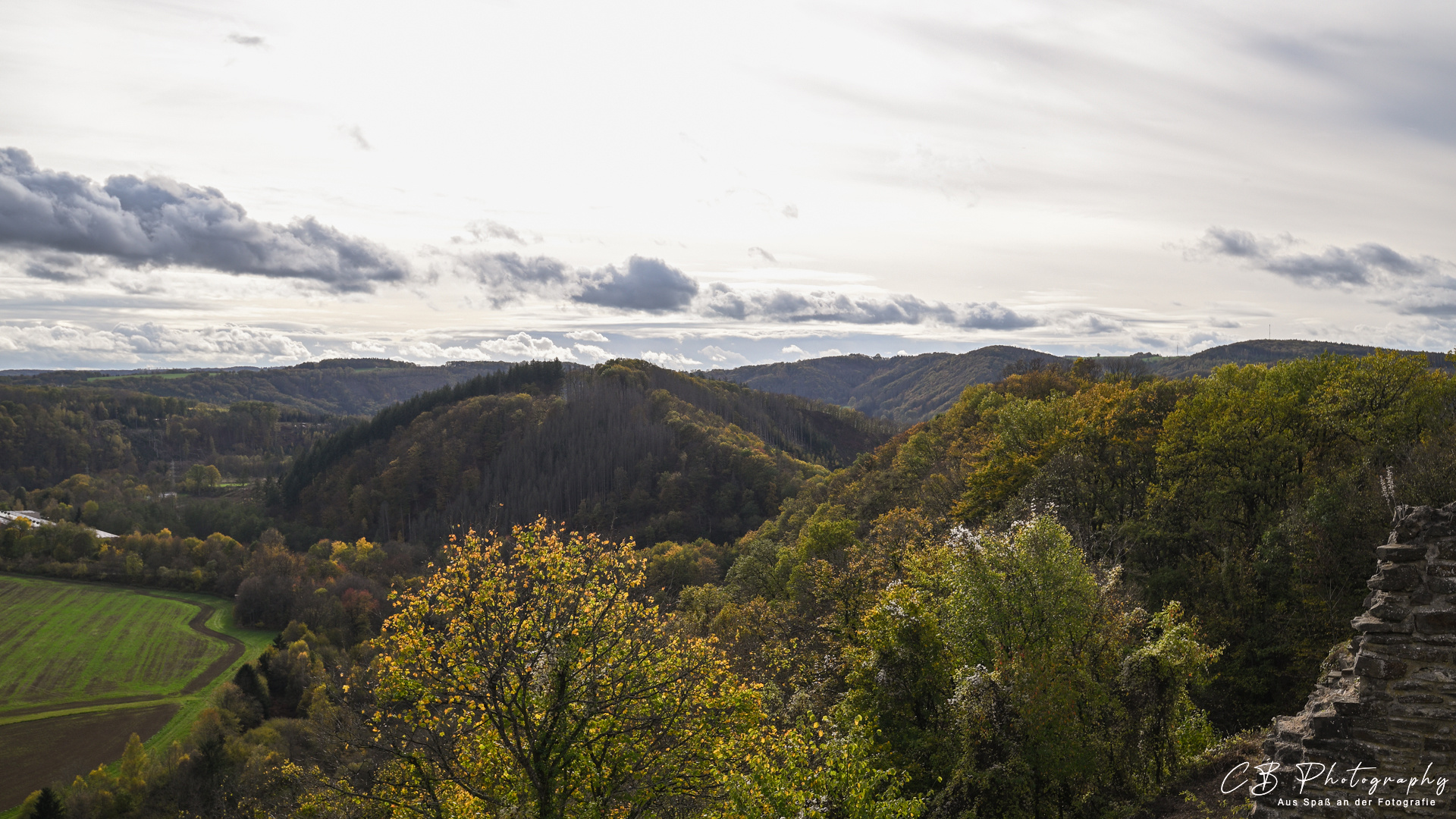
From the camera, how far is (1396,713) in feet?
48.5

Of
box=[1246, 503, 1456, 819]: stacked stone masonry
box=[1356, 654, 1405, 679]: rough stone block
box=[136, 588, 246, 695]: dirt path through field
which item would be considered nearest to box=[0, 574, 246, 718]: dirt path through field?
box=[136, 588, 246, 695]: dirt path through field

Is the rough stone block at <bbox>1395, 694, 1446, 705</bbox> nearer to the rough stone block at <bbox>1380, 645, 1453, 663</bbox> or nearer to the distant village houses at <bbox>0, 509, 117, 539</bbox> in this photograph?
the rough stone block at <bbox>1380, 645, 1453, 663</bbox>

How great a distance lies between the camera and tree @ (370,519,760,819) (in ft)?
62.8

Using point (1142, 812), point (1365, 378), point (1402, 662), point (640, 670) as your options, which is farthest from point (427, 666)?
point (1365, 378)

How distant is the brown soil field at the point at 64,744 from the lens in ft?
258

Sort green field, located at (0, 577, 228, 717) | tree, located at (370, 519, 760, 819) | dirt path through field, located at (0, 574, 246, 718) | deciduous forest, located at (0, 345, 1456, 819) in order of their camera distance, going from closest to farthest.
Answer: tree, located at (370, 519, 760, 819)
deciduous forest, located at (0, 345, 1456, 819)
dirt path through field, located at (0, 574, 246, 718)
green field, located at (0, 577, 228, 717)

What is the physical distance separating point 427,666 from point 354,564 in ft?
506

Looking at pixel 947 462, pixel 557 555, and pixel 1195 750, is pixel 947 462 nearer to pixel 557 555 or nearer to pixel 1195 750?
pixel 1195 750

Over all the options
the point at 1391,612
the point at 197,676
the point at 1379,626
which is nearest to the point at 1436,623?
the point at 1391,612

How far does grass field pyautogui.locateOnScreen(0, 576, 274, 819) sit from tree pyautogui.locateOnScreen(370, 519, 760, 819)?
86.0 m

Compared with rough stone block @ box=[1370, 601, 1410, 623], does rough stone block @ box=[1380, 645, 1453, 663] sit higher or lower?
lower

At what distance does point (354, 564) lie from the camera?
153375 millimetres

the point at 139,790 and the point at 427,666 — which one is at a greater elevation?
the point at 427,666

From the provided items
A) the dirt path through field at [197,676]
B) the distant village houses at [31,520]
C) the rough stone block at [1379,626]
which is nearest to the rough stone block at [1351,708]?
the rough stone block at [1379,626]
